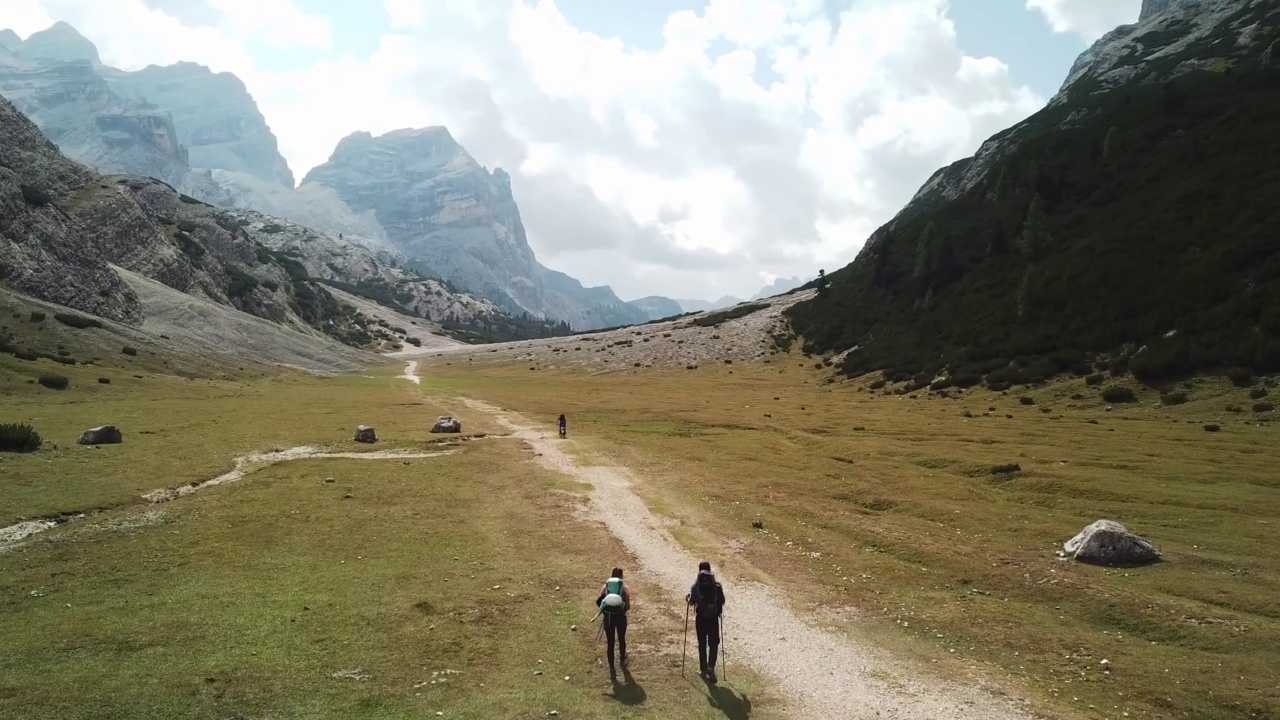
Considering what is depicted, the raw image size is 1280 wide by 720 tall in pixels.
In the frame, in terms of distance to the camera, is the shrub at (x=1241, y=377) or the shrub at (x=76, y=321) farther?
the shrub at (x=76, y=321)

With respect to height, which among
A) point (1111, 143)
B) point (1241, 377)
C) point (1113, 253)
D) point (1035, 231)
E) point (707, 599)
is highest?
point (1111, 143)

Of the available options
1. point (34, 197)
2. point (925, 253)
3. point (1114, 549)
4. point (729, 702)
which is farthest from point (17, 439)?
point (925, 253)

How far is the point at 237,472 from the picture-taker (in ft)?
135

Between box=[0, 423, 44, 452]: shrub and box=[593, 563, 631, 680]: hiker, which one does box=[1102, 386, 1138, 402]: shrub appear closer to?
box=[593, 563, 631, 680]: hiker

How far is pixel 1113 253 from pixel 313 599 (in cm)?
11639

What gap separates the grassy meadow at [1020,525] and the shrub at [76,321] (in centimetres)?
8118

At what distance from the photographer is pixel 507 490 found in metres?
41.6

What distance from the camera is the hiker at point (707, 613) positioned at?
18.7 metres

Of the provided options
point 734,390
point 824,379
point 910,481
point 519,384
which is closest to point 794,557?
point 910,481

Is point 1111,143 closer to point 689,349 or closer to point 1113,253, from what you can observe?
point 1113,253

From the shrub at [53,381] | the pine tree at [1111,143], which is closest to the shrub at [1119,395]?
the pine tree at [1111,143]

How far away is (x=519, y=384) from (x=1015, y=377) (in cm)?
9692

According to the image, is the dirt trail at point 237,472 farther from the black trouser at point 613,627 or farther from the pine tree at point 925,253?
the pine tree at point 925,253

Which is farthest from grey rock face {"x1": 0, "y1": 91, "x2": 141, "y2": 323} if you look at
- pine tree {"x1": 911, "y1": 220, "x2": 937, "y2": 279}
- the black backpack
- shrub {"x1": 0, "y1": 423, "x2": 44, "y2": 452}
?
pine tree {"x1": 911, "y1": 220, "x2": 937, "y2": 279}
